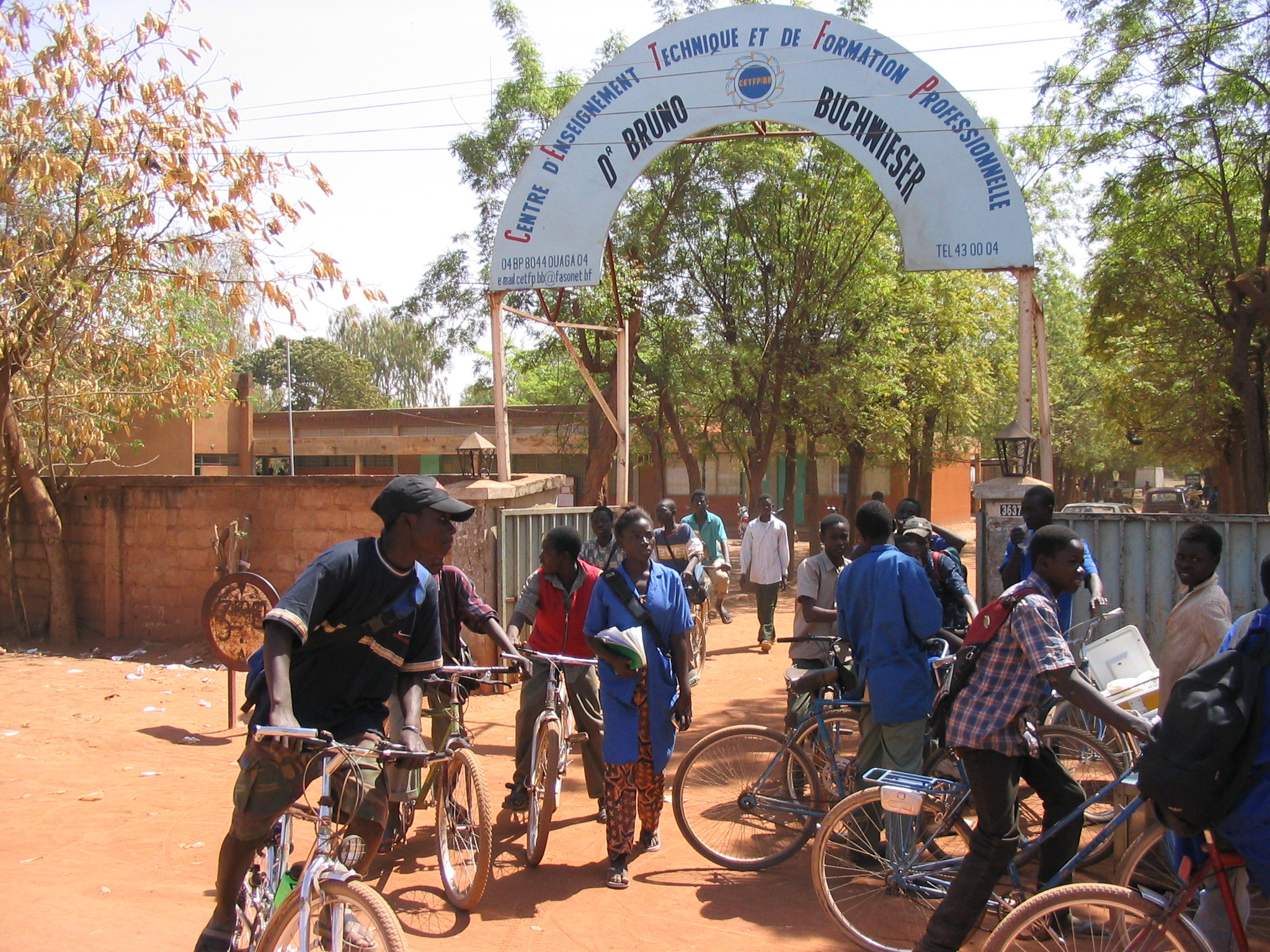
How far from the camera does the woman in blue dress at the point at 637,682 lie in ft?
16.7

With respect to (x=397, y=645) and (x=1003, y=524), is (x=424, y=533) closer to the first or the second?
(x=397, y=645)

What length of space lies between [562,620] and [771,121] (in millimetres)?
5713

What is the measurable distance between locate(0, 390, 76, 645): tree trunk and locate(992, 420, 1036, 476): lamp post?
35.0ft

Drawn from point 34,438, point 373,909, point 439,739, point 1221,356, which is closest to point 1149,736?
point 373,909

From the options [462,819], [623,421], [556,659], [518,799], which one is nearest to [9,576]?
[623,421]

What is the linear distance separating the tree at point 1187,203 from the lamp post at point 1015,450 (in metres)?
4.65

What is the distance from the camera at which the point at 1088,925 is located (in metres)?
3.22

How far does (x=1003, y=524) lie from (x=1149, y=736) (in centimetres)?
479

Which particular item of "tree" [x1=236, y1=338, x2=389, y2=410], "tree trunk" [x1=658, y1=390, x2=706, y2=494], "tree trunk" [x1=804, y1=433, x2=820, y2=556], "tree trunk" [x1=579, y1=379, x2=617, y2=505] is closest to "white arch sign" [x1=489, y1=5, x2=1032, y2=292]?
"tree trunk" [x1=579, y1=379, x2=617, y2=505]

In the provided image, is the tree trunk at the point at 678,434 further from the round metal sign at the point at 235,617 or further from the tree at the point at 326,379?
the tree at the point at 326,379

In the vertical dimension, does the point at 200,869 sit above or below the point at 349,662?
below

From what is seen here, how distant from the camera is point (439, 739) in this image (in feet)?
19.5

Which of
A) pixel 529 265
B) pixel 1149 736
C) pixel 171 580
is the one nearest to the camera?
pixel 1149 736

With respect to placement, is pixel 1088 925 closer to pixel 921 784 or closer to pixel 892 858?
pixel 921 784
